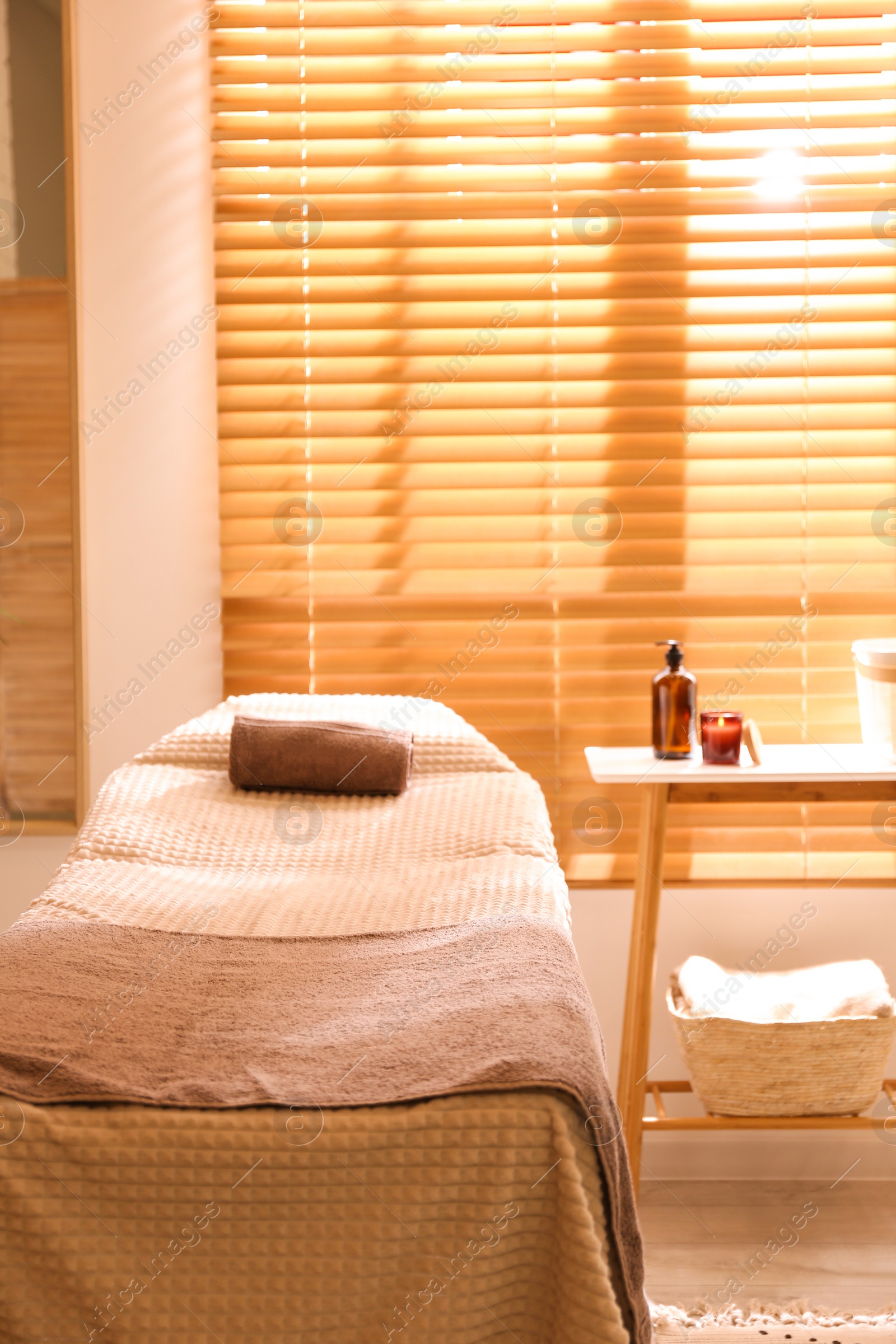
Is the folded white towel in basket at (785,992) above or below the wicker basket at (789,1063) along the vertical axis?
above

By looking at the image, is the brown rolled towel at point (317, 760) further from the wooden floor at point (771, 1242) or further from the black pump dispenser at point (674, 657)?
the wooden floor at point (771, 1242)

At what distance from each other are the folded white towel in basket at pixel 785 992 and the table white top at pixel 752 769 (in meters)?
0.41

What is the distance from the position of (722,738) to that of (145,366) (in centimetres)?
139

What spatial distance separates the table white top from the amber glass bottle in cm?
3

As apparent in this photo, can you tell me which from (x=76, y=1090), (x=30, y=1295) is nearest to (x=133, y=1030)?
(x=76, y=1090)

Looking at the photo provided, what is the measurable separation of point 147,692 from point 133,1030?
4.22 ft

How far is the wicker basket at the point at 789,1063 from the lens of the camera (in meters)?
1.94

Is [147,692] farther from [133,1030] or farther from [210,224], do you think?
[133,1030]

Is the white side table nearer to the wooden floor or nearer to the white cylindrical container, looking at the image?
the white cylindrical container

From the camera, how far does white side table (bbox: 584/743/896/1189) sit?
76.3 inches

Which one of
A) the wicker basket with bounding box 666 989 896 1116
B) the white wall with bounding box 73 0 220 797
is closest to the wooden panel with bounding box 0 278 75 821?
the white wall with bounding box 73 0 220 797

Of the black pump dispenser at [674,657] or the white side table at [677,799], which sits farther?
the black pump dispenser at [674,657]

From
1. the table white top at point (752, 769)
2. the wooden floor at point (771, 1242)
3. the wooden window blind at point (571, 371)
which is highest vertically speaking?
the wooden window blind at point (571, 371)

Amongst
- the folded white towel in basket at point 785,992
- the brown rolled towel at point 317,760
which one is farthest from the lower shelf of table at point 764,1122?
the brown rolled towel at point 317,760
